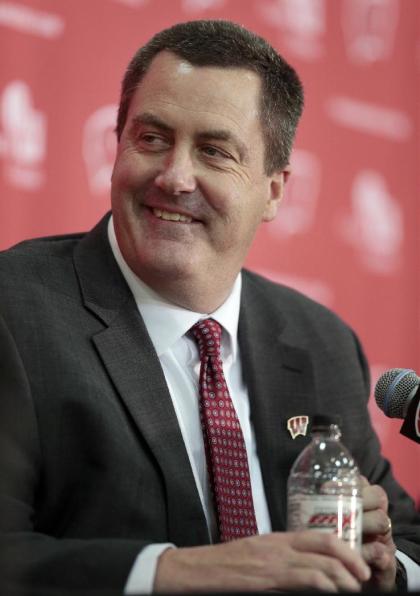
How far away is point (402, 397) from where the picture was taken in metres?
1.79

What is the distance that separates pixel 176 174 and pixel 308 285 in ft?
4.19

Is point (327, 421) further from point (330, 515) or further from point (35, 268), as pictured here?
point (35, 268)

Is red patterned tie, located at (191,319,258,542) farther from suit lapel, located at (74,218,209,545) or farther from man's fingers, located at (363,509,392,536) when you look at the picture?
man's fingers, located at (363,509,392,536)

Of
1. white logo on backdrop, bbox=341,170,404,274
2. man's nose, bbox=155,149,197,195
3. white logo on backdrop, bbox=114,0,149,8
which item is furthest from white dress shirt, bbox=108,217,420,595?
white logo on backdrop, bbox=341,170,404,274

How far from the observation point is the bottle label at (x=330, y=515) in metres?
1.60

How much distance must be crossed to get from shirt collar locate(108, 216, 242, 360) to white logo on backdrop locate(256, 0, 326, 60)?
125 centimetres

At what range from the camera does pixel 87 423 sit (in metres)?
2.02

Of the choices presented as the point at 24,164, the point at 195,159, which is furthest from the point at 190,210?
the point at 24,164

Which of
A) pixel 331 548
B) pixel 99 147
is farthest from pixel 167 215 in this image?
pixel 331 548

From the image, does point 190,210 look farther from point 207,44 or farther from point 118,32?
point 118,32

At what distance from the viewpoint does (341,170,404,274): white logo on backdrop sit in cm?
351

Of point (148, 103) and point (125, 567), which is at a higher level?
point (148, 103)

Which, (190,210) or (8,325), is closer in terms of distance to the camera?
(8,325)

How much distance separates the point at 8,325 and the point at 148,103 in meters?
0.61
